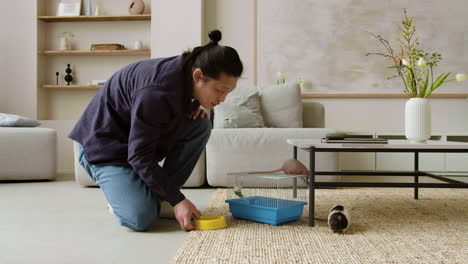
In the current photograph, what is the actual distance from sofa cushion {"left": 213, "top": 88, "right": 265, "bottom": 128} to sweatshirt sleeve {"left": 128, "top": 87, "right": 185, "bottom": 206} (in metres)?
1.69

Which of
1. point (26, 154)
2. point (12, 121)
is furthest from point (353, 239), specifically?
point (12, 121)

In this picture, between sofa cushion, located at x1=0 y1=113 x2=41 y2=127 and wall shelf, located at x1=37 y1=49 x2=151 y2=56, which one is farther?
wall shelf, located at x1=37 y1=49 x2=151 y2=56

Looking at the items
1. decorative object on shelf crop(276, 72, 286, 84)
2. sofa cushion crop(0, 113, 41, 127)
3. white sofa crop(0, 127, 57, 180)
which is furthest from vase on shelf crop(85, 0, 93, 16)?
decorative object on shelf crop(276, 72, 286, 84)

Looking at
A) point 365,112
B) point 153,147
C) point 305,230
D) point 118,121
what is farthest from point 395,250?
point 365,112

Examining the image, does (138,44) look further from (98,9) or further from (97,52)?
(98,9)

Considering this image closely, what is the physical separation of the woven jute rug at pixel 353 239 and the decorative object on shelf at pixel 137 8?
3.09 meters

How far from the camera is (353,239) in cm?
161

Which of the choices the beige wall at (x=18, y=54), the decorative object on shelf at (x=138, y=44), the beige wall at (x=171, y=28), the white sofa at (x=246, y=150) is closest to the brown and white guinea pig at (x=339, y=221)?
the white sofa at (x=246, y=150)

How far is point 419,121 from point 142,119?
4.25 ft

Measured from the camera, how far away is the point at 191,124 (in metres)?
1.99

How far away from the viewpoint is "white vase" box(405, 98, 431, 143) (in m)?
2.12

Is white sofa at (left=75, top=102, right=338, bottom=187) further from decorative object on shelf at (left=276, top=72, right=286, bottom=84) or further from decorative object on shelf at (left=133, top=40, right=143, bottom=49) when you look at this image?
decorative object on shelf at (left=133, top=40, right=143, bottom=49)

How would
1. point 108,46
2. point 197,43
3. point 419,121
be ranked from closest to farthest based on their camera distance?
point 419,121 < point 197,43 < point 108,46

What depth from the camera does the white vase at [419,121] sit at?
2115 millimetres
